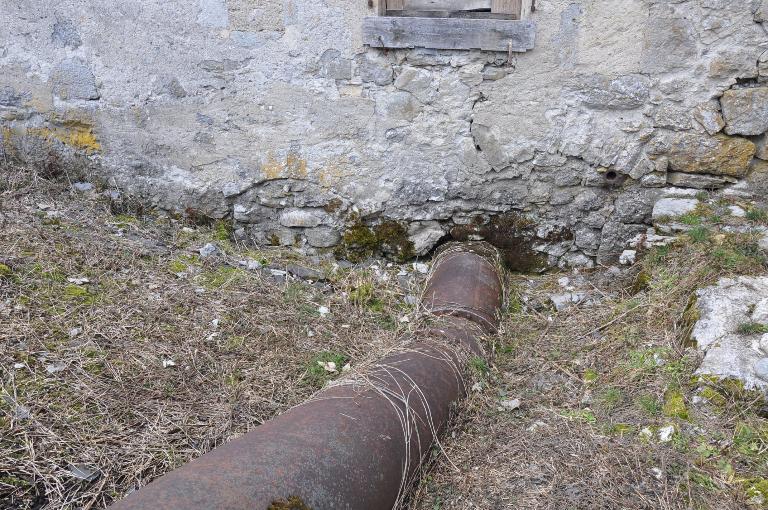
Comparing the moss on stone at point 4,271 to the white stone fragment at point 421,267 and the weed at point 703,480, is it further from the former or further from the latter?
the weed at point 703,480

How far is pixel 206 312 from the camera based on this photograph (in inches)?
115

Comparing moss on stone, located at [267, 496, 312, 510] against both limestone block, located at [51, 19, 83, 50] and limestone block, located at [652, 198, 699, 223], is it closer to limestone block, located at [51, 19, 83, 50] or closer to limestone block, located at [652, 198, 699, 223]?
limestone block, located at [652, 198, 699, 223]

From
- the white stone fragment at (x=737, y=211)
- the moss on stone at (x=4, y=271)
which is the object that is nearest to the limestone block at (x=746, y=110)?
the white stone fragment at (x=737, y=211)

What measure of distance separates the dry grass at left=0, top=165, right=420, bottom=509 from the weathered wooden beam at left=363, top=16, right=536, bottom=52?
1.35 m

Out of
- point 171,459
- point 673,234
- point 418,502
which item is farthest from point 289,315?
point 673,234

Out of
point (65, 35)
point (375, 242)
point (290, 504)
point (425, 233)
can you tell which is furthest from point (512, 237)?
point (65, 35)

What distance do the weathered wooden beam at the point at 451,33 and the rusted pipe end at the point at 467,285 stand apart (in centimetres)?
116

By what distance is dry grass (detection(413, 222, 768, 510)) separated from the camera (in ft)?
6.63

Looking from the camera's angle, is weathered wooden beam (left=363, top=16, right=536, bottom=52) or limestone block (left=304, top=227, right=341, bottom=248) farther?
limestone block (left=304, top=227, right=341, bottom=248)

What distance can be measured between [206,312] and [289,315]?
1.36 feet

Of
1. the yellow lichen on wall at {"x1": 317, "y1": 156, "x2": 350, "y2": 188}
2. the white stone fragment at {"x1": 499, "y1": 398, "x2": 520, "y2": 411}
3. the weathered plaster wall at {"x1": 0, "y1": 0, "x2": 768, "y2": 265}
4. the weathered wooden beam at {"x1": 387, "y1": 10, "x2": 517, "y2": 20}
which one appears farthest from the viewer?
Answer: the yellow lichen on wall at {"x1": 317, "y1": 156, "x2": 350, "y2": 188}

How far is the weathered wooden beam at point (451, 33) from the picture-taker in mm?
3219

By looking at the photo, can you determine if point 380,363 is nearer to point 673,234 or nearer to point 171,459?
point 171,459

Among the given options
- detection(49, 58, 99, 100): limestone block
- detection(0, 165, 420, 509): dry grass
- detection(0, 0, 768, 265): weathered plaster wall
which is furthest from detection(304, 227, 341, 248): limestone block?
detection(49, 58, 99, 100): limestone block
